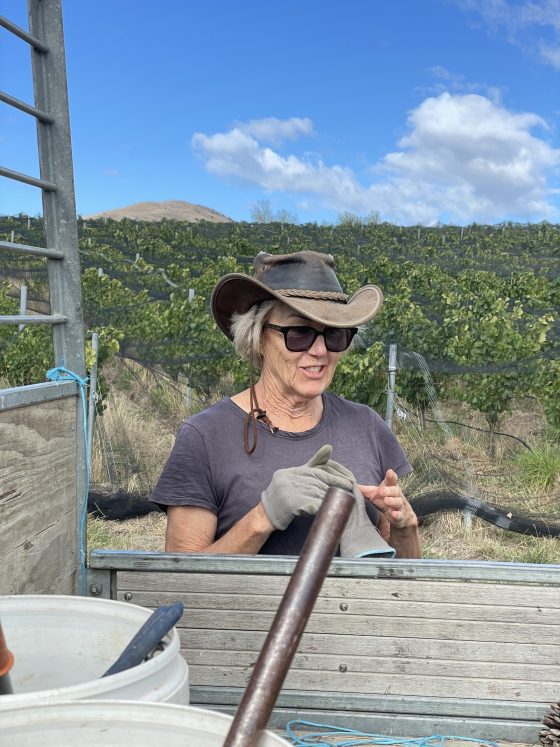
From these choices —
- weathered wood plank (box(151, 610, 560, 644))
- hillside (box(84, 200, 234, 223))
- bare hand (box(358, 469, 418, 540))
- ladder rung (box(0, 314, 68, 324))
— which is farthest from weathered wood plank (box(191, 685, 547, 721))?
hillside (box(84, 200, 234, 223))

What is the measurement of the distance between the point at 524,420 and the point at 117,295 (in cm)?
820

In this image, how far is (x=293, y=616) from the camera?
61 cm

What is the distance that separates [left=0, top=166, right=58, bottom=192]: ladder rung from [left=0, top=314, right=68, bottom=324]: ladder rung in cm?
25

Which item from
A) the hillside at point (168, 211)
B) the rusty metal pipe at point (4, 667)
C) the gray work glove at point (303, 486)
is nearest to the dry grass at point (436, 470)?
the gray work glove at point (303, 486)

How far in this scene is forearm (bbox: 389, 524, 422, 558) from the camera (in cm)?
229

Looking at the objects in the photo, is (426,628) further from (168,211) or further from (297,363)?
(168,211)

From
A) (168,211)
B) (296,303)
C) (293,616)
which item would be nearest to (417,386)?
(296,303)

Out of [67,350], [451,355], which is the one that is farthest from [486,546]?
[67,350]

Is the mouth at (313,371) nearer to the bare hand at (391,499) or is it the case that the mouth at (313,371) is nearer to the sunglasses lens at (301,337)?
the sunglasses lens at (301,337)

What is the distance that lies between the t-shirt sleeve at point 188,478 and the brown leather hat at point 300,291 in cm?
42

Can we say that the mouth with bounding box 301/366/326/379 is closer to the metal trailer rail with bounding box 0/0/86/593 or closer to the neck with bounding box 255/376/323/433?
the neck with bounding box 255/376/323/433

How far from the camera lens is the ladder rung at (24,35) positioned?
151cm

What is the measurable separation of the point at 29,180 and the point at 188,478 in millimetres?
991

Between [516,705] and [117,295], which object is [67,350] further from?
[117,295]
